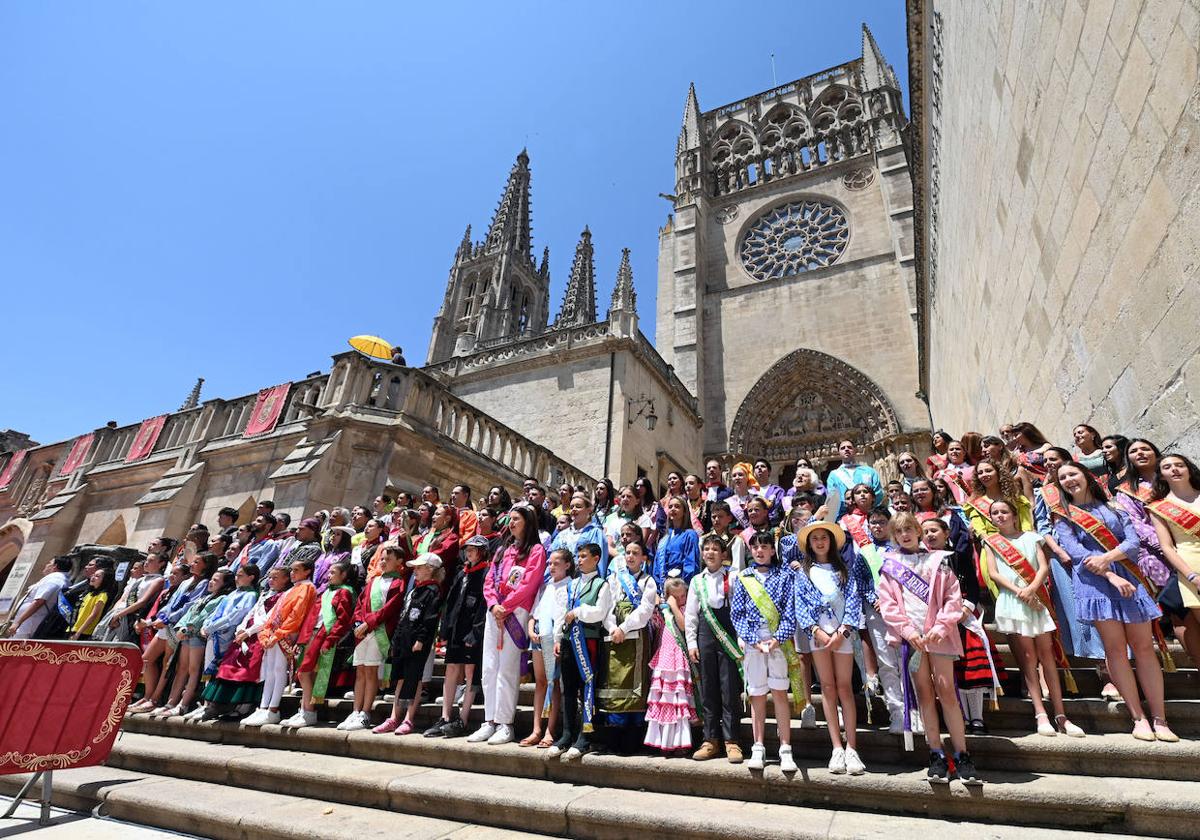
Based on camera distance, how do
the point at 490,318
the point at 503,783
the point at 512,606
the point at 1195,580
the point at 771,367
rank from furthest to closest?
the point at 490,318, the point at 771,367, the point at 512,606, the point at 503,783, the point at 1195,580

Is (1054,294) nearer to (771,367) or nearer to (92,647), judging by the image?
(92,647)

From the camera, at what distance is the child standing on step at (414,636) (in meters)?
4.39

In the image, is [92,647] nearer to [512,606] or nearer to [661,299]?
[512,606]

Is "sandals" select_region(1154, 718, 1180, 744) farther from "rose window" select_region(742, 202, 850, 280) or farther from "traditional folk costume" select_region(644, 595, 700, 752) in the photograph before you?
"rose window" select_region(742, 202, 850, 280)

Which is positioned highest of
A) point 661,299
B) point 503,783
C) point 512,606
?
point 661,299

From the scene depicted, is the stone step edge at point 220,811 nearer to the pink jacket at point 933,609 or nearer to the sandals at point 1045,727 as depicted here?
the pink jacket at point 933,609

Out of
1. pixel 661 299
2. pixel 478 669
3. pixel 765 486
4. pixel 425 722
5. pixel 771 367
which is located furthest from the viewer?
pixel 661 299

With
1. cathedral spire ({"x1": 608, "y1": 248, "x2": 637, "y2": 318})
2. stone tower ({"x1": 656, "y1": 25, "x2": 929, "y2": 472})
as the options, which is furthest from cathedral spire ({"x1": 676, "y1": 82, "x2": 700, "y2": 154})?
cathedral spire ({"x1": 608, "y1": 248, "x2": 637, "y2": 318})

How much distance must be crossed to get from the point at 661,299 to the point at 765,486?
16844mm

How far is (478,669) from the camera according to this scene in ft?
16.3

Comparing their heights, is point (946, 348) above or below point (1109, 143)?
above

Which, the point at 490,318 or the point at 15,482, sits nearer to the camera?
the point at 15,482

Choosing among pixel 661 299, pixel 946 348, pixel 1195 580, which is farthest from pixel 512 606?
pixel 661 299

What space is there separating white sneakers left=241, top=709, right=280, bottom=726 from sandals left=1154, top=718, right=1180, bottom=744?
5.95 metres
